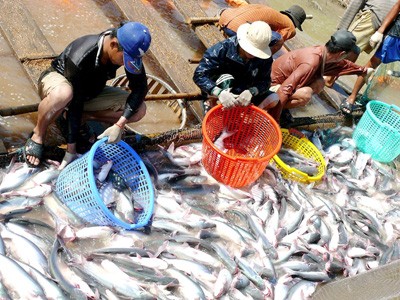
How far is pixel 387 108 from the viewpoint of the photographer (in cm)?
623

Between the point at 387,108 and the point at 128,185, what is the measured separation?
12.5 feet

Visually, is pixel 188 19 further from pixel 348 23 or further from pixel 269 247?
pixel 269 247

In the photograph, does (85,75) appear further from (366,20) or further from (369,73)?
(366,20)

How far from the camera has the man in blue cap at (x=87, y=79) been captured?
3907 millimetres

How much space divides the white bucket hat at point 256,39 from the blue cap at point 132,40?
4.47 feet

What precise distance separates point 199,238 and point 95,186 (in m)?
1.17

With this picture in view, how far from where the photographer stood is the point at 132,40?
3.79 metres

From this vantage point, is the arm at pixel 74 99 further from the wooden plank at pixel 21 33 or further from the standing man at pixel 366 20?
the standing man at pixel 366 20

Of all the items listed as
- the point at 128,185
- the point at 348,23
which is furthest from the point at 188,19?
the point at 128,185

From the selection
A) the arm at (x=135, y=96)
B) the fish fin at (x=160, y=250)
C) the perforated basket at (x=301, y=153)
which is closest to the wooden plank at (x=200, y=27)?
the perforated basket at (x=301, y=153)

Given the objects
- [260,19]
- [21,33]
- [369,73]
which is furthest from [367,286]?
[21,33]

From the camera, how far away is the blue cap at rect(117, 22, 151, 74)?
12.5 ft

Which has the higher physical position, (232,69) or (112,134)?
(232,69)

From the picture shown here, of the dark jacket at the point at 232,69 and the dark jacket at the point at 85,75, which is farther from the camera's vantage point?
the dark jacket at the point at 232,69
